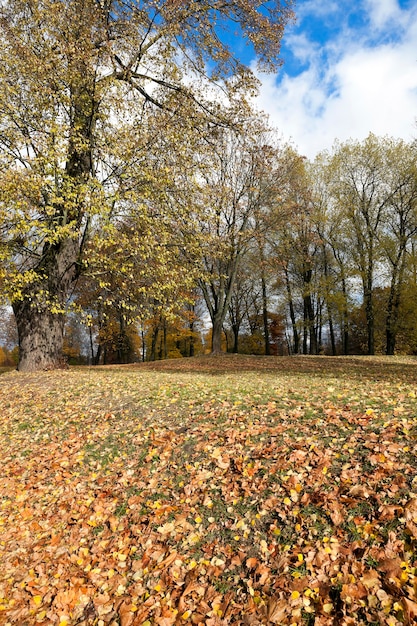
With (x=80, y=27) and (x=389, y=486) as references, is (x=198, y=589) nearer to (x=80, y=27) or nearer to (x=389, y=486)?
(x=389, y=486)

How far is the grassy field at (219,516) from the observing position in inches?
130

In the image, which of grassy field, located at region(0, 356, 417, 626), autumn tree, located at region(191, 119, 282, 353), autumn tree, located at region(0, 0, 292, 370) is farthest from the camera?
autumn tree, located at region(191, 119, 282, 353)

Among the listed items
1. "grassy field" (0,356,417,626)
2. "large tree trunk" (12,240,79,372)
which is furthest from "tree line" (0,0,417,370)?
"grassy field" (0,356,417,626)

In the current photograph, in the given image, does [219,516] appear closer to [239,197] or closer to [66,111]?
[66,111]

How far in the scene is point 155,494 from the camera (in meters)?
5.03

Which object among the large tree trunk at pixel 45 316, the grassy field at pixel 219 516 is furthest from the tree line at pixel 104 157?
the grassy field at pixel 219 516

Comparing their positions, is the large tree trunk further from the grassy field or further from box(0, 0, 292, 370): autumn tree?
the grassy field

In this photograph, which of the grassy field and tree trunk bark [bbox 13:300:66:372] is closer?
the grassy field

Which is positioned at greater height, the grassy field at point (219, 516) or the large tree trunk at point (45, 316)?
the large tree trunk at point (45, 316)

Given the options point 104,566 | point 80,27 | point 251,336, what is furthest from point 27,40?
point 251,336

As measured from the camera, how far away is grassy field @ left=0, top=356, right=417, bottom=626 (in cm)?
329

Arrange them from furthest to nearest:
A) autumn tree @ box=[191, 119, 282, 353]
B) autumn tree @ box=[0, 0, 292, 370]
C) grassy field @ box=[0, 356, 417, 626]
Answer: autumn tree @ box=[191, 119, 282, 353] → autumn tree @ box=[0, 0, 292, 370] → grassy field @ box=[0, 356, 417, 626]

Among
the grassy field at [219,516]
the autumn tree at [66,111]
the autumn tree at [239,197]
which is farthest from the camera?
the autumn tree at [239,197]

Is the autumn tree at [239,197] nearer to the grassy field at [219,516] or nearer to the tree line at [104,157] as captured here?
the tree line at [104,157]
